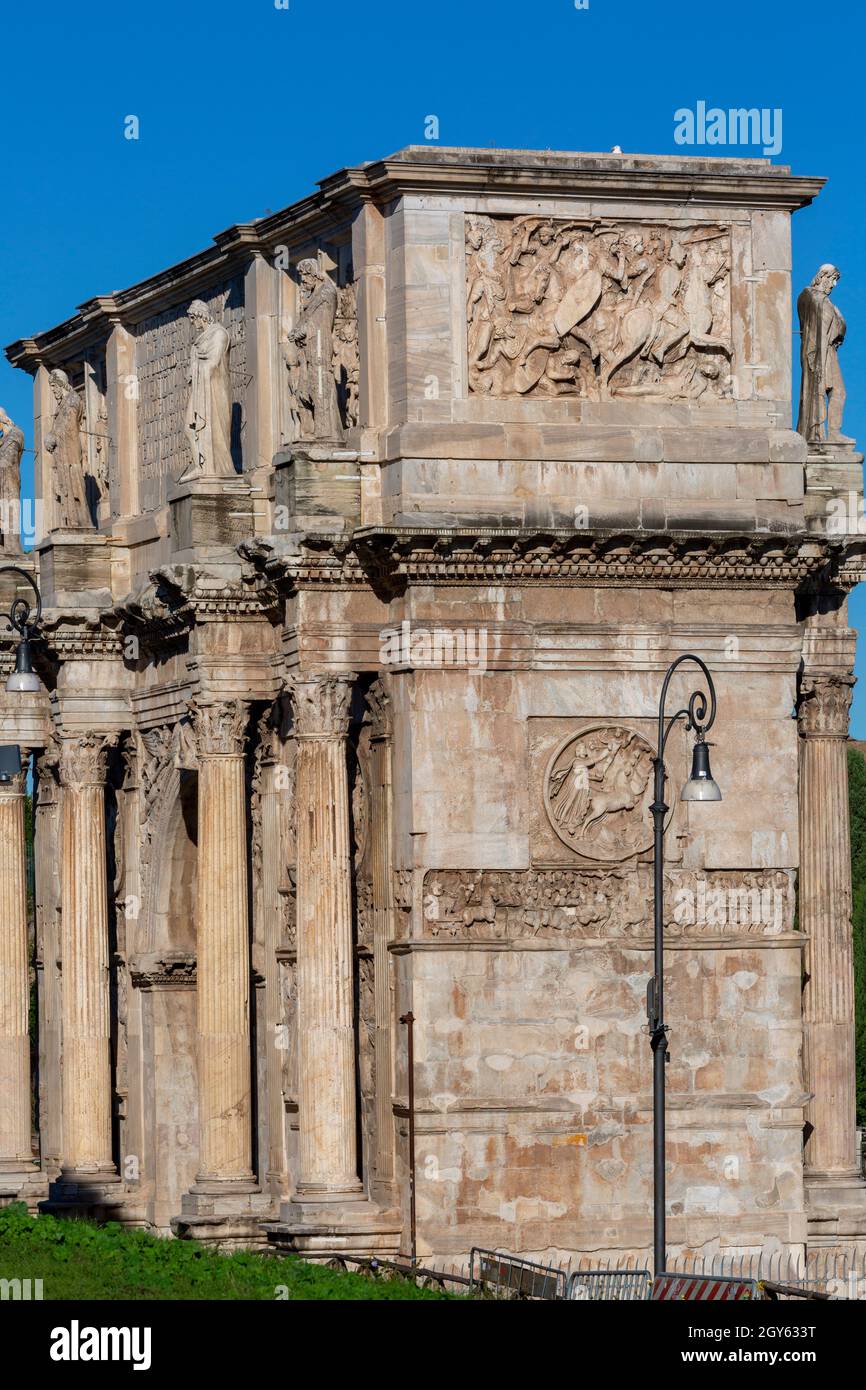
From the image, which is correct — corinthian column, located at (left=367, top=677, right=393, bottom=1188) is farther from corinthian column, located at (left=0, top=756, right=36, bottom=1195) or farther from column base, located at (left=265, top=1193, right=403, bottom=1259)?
corinthian column, located at (left=0, top=756, right=36, bottom=1195)

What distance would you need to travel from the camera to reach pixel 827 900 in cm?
5172

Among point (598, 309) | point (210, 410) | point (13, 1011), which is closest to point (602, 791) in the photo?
point (598, 309)

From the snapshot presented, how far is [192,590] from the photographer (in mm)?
51594

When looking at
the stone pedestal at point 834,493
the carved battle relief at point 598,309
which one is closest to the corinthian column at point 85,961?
the carved battle relief at point 598,309

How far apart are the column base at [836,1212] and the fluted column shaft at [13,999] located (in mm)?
14909

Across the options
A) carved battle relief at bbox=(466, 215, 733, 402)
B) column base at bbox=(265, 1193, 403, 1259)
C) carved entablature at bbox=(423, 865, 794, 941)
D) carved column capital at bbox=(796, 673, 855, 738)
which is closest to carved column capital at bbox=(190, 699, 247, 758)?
carved entablature at bbox=(423, 865, 794, 941)

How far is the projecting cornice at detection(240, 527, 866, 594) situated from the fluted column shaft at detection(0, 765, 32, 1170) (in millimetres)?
13812

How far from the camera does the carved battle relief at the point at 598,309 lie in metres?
48.1

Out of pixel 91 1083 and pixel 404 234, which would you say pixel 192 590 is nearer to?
pixel 404 234

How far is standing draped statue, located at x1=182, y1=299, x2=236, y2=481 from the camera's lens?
5241 cm

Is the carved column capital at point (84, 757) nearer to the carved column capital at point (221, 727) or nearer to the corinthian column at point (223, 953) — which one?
the corinthian column at point (223, 953)

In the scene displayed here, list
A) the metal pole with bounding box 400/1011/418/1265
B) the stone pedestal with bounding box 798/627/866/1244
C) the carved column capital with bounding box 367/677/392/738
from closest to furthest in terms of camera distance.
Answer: the metal pole with bounding box 400/1011/418/1265
the carved column capital with bounding box 367/677/392/738
the stone pedestal with bounding box 798/627/866/1244
